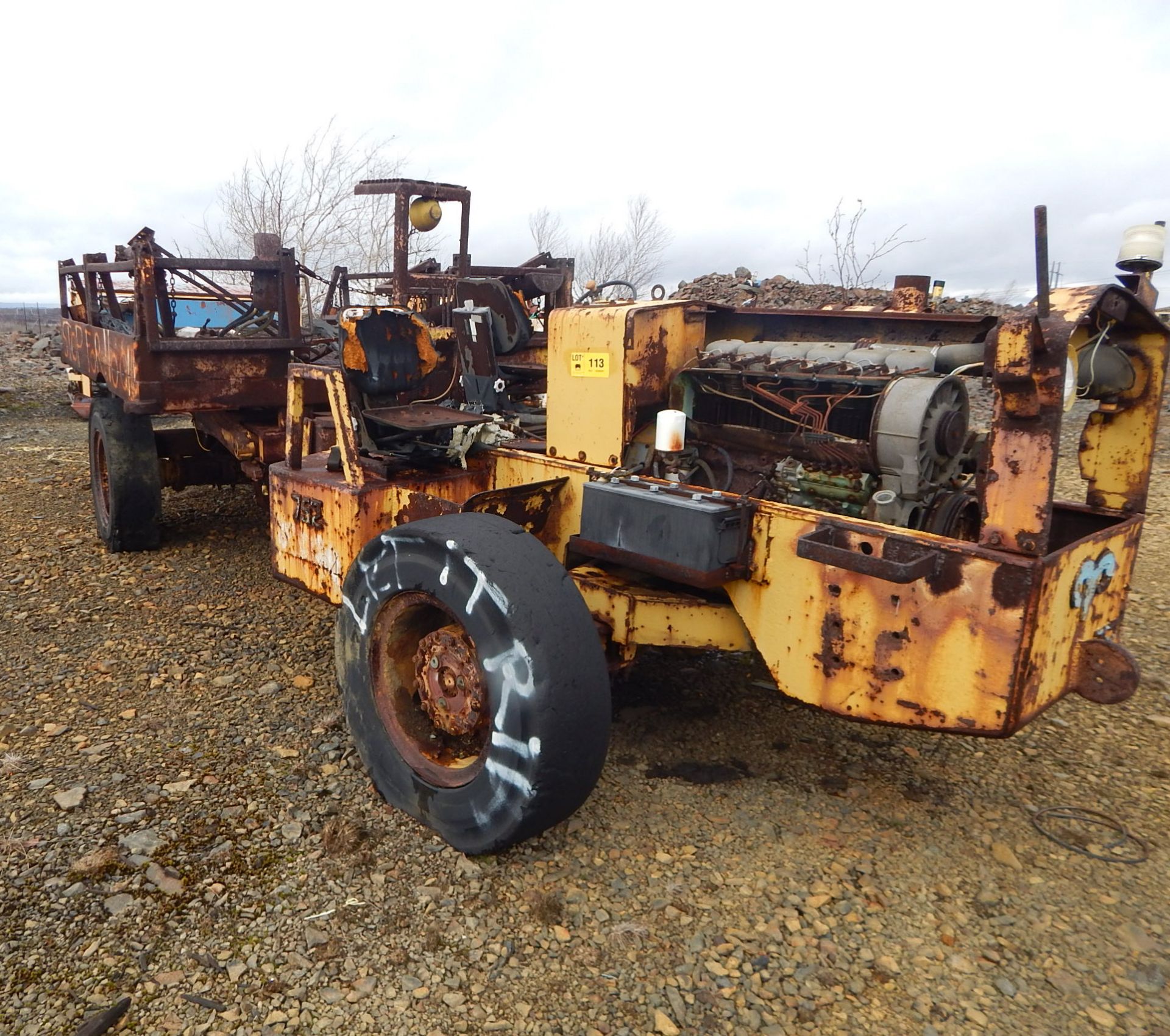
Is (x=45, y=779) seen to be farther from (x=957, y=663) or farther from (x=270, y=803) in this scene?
(x=957, y=663)

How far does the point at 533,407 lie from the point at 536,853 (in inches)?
87.6

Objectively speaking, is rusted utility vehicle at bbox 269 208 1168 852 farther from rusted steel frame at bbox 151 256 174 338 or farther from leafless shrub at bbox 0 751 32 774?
rusted steel frame at bbox 151 256 174 338

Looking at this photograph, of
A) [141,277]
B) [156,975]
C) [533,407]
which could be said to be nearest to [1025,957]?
[156,975]

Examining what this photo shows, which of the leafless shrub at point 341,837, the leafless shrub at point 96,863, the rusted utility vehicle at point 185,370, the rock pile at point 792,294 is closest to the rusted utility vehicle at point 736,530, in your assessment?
the leafless shrub at point 341,837

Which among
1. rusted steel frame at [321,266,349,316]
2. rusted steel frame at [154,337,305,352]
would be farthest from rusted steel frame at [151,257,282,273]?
rusted steel frame at [321,266,349,316]

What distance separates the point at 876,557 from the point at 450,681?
4.05 ft

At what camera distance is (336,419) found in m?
3.51

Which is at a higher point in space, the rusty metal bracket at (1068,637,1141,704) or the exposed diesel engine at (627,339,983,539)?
the exposed diesel engine at (627,339,983,539)

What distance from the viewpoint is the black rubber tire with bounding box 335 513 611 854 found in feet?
7.47

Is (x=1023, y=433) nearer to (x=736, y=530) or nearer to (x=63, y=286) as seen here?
(x=736, y=530)

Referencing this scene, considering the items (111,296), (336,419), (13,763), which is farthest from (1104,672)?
(111,296)

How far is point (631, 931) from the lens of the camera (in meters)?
2.31

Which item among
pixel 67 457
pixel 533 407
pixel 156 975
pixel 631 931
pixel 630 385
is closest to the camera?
pixel 156 975

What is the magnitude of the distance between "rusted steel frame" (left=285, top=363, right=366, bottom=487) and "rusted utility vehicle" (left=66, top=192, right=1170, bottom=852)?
0.01 meters
